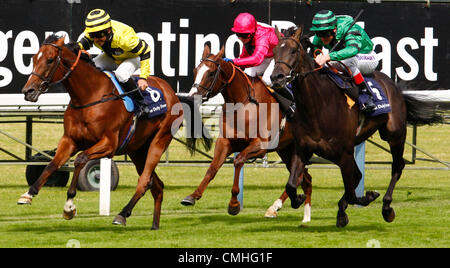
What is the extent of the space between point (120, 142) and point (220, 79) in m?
1.19

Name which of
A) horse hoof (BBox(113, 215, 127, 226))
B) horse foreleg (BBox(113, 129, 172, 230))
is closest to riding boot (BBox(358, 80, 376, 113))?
horse foreleg (BBox(113, 129, 172, 230))

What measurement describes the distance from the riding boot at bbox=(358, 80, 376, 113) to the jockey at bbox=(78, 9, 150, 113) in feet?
7.10

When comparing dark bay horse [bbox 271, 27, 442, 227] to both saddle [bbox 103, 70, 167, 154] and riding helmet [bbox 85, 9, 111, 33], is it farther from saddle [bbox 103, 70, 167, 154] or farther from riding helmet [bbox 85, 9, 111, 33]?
riding helmet [bbox 85, 9, 111, 33]

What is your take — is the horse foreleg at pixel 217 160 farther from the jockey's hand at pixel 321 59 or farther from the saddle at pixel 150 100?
the jockey's hand at pixel 321 59

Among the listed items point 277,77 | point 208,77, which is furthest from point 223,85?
point 277,77

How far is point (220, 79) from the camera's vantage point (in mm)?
9695

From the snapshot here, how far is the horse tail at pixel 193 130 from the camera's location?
1079 cm

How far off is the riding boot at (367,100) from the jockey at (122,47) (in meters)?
2.16

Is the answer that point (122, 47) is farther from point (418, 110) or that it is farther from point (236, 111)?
point (418, 110)

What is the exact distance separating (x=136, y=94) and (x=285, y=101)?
1678mm

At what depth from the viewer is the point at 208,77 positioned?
9516 millimetres

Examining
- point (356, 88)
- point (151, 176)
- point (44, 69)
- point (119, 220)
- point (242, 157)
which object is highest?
point (44, 69)
